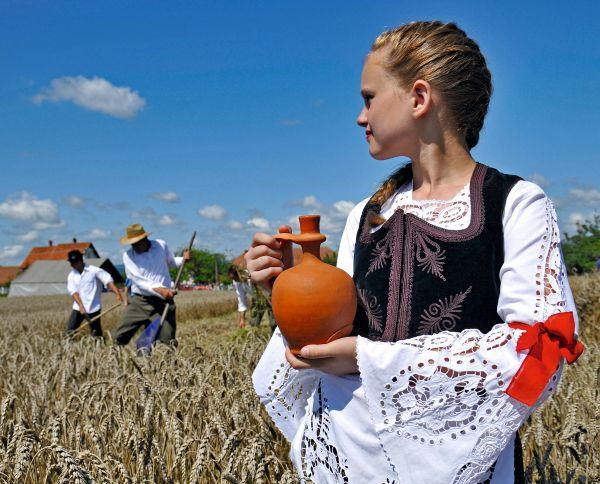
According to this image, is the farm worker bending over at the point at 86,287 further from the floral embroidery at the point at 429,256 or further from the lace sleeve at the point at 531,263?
the lace sleeve at the point at 531,263

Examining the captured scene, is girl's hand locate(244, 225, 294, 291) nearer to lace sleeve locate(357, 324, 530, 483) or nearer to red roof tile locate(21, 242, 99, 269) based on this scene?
lace sleeve locate(357, 324, 530, 483)

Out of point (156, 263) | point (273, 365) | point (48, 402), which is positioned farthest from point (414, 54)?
point (156, 263)

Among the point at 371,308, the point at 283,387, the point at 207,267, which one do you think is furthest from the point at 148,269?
the point at 207,267

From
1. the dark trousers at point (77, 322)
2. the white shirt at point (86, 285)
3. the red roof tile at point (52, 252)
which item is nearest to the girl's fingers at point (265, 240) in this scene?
the white shirt at point (86, 285)

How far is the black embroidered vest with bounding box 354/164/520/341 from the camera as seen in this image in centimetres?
134

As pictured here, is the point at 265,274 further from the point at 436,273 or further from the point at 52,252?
the point at 52,252

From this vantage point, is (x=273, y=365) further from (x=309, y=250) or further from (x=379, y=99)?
(x=379, y=99)

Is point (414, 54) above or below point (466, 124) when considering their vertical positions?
above

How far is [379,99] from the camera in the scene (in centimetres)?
147

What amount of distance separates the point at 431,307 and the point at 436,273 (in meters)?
0.08

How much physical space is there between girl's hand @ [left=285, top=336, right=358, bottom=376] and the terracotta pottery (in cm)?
3

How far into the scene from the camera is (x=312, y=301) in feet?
4.40

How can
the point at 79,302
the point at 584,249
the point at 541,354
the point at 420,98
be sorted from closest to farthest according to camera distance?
1. the point at 541,354
2. the point at 420,98
3. the point at 79,302
4. the point at 584,249

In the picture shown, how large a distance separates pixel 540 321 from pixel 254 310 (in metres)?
8.82
